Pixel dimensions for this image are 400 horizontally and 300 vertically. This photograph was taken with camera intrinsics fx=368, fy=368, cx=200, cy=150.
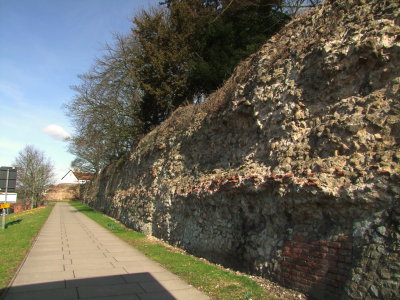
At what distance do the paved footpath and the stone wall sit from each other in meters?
1.50

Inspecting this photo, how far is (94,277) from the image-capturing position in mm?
6656

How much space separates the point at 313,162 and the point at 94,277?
171 inches

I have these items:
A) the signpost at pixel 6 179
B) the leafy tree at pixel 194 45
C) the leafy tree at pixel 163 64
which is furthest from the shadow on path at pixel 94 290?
the leafy tree at pixel 163 64

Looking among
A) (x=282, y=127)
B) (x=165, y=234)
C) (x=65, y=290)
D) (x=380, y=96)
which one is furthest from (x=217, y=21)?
(x=65, y=290)

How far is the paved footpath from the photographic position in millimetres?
5543

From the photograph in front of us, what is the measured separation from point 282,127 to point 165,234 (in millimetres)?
6195

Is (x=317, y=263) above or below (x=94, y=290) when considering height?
above

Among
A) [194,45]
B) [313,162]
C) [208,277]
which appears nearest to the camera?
[313,162]

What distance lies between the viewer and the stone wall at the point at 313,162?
4.51 m

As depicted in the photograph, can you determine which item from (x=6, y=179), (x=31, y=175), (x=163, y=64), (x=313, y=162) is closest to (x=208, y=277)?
(x=313, y=162)

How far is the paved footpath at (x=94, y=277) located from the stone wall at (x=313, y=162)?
1498 mm

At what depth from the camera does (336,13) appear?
6430 mm

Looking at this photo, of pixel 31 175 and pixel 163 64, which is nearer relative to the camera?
pixel 163 64

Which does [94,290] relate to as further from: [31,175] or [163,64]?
[31,175]
